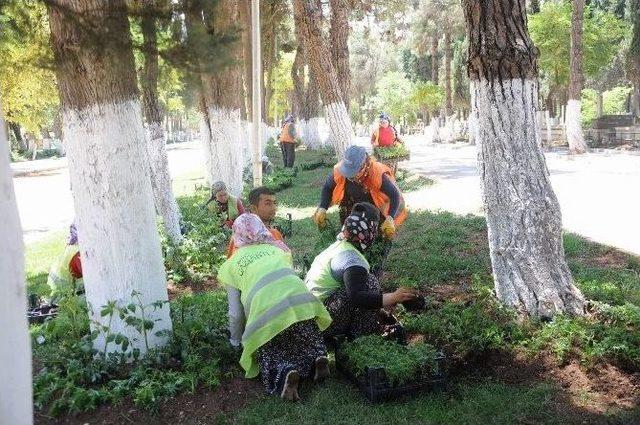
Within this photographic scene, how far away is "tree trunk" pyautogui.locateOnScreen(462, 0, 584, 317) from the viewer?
4.36 meters

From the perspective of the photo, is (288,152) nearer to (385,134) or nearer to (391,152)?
(385,134)

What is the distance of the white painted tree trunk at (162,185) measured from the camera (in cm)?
863

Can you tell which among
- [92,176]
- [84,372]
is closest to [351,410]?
[84,372]

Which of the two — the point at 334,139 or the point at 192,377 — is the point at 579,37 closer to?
the point at 334,139

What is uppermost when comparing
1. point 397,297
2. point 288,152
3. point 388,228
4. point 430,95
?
point 430,95

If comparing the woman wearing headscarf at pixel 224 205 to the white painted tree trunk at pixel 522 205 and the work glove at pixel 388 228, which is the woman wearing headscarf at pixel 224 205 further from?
the white painted tree trunk at pixel 522 205

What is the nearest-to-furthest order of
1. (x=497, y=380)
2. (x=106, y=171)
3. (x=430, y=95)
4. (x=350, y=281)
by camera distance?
(x=497, y=380), (x=350, y=281), (x=106, y=171), (x=430, y=95)

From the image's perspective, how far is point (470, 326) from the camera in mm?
4297

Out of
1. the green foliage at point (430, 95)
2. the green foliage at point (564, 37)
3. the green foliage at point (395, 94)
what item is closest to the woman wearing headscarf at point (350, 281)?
the green foliage at point (564, 37)

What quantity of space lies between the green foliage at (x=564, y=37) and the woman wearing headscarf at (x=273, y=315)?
24.2 metres

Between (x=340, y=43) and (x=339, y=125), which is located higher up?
(x=340, y=43)

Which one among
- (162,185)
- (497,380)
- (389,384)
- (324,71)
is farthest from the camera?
(324,71)

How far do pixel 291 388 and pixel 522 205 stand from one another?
2.19 m

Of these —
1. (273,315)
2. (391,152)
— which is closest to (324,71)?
(391,152)
